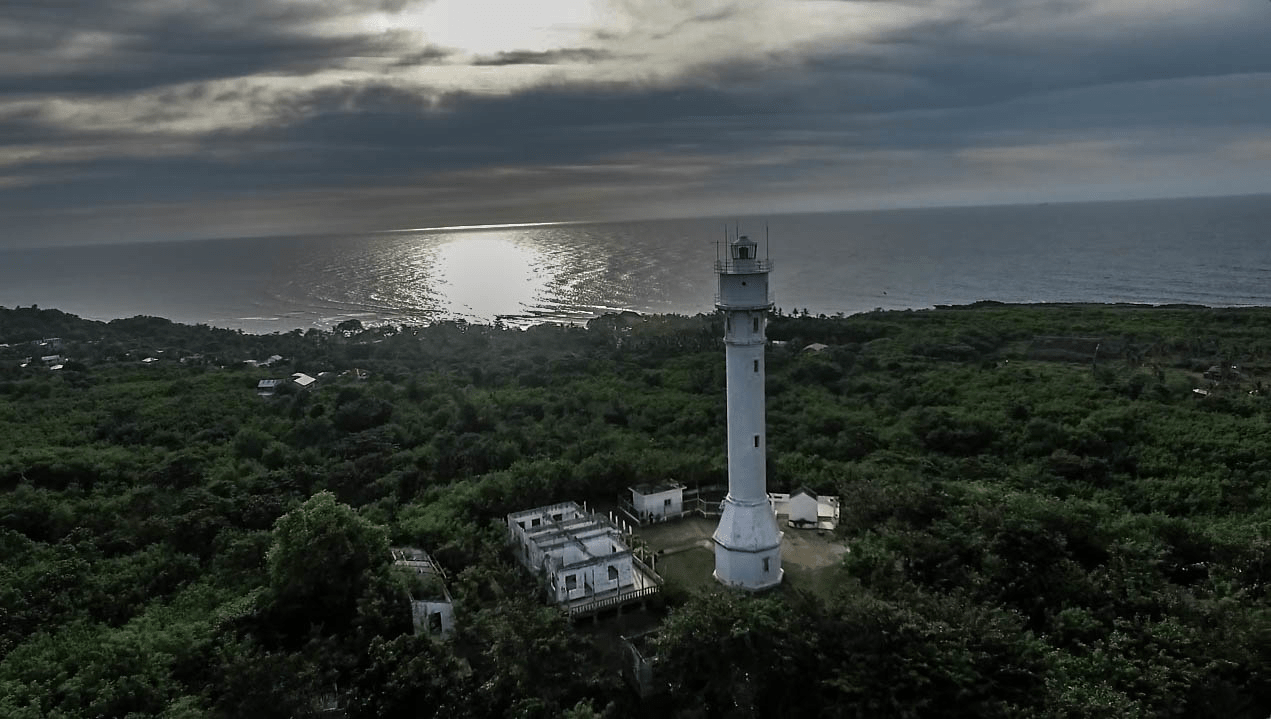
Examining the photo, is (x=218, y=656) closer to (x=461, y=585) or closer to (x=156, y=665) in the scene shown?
(x=156, y=665)

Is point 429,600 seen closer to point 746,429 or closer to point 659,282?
point 746,429

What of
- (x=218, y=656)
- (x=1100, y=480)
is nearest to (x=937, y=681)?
(x=218, y=656)

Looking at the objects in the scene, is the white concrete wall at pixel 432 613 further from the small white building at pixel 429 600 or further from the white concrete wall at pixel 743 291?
the white concrete wall at pixel 743 291

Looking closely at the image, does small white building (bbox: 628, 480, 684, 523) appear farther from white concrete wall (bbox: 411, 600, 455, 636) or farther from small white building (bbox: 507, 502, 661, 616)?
white concrete wall (bbox: 411, 600, 455, 636)

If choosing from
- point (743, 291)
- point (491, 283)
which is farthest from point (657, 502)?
point (491, 283)

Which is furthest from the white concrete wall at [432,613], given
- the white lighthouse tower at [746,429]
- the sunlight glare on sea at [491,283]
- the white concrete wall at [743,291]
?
the sunlight glare on sea at [491,283]
